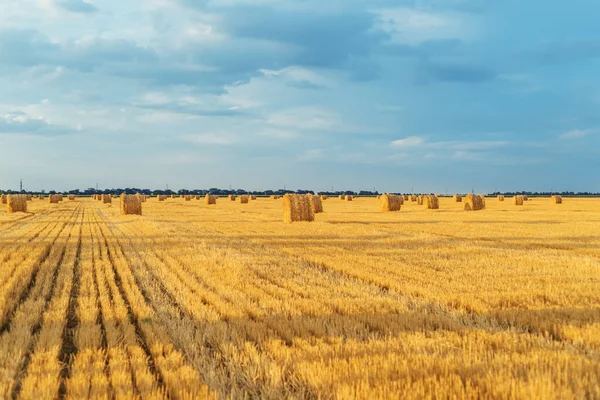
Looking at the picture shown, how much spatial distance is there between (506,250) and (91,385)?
13025 mm

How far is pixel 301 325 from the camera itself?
6895 millimetres

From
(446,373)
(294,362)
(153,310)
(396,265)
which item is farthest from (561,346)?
(396,265)

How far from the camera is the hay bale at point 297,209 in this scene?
2915cm

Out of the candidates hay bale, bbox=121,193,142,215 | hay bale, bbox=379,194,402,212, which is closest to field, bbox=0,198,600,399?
hay bale, bbox=121,193,142,215

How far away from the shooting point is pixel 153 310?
8242mm

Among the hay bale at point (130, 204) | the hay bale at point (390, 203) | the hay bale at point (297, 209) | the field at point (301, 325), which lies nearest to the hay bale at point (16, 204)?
the hay bale at point (130, 204)

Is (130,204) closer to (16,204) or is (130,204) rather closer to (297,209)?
(16,204)

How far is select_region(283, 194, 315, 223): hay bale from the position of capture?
29148 mm

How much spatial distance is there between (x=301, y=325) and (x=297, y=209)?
22459 mm

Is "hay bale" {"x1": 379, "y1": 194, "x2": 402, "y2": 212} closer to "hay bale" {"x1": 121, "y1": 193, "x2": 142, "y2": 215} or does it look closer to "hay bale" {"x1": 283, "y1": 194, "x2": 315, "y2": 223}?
"hay bale" {"x1": 283, "y1": 194, "x2": 315, "y2": 223}

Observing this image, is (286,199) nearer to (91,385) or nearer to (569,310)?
(569,310)

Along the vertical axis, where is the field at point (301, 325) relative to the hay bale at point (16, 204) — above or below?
below

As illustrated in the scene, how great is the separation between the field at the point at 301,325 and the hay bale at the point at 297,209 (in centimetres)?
1424

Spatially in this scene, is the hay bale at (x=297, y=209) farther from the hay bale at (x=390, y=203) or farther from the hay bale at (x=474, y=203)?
the hay bale at (x=474, y=203)
